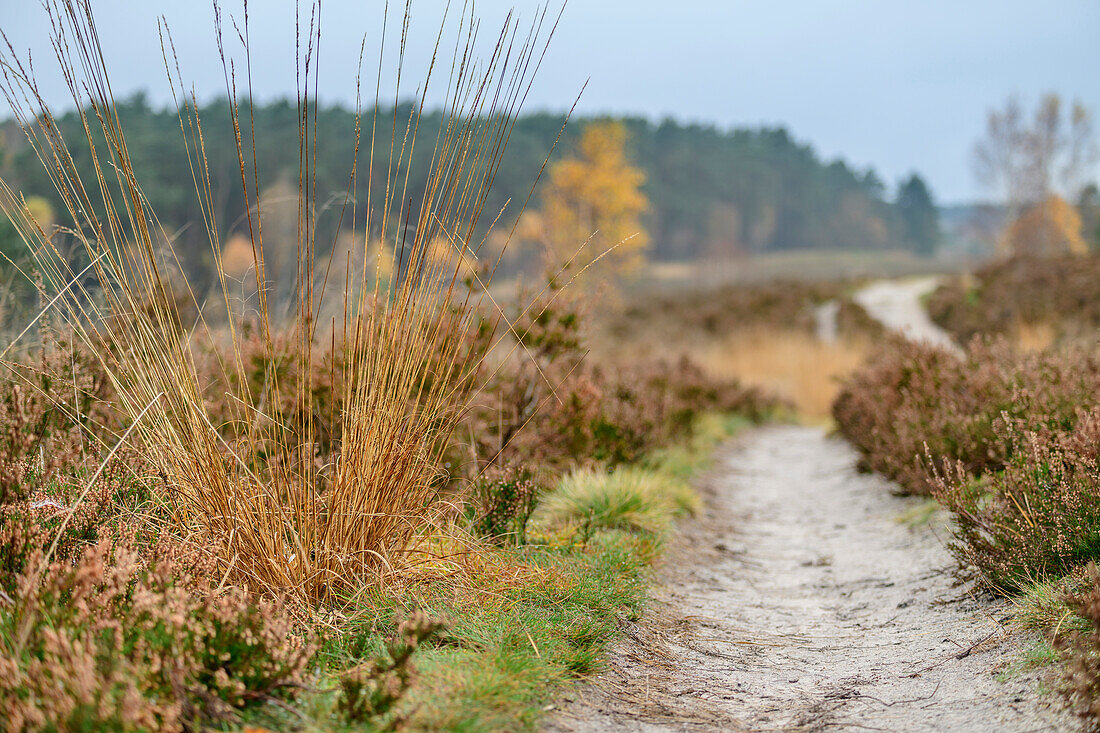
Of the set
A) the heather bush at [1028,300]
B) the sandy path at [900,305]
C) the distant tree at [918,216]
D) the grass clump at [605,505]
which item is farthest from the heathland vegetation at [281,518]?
the distant tree at [918,216]

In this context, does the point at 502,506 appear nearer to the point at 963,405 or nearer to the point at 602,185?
the point at 963,405

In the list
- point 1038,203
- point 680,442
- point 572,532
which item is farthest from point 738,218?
point 572,532

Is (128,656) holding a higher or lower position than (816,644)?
higher

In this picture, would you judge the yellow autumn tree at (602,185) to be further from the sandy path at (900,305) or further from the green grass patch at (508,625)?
the green grass patch at (508,625)

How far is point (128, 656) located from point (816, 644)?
2.33 m

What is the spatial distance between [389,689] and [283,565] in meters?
0.83

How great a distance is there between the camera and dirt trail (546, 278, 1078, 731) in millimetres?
2186

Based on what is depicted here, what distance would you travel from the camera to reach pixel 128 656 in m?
1.83

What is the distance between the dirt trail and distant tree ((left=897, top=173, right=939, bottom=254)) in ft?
268

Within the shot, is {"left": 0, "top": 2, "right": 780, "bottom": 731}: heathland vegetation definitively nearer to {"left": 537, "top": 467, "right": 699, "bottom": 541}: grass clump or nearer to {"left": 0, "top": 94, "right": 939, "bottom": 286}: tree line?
{"left": 537, "top": 467, "right": 699, "bottom": 541}: grass clump

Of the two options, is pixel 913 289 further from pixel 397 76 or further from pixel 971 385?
pixel 397 76

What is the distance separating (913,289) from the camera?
30125mm

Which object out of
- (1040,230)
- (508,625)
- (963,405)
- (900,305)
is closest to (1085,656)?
(508,625)

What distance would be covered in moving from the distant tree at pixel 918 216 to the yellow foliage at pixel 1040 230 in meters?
45.6
